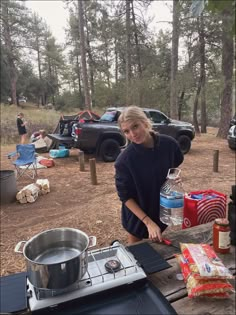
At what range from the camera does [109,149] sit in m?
8.80

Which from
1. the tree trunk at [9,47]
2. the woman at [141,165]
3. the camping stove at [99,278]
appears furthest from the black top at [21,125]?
the tree trunk at [9,47]

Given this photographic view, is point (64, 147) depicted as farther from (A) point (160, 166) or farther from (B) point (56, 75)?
(B) point (56, 75)

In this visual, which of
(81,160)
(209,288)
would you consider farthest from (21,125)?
(209,288)

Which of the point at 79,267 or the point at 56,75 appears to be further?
the point at 56,75

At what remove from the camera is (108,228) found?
415 cm

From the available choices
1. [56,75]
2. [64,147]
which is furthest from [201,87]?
[56,75]

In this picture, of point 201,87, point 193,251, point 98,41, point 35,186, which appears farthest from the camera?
point 98,41

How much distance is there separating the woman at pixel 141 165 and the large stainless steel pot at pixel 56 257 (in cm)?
72

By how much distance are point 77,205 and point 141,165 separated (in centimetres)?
348

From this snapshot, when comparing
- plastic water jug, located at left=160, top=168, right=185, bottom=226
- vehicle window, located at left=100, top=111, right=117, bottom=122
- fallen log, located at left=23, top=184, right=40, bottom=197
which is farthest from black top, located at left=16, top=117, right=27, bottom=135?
plastic water jug, located at left=160, top=168, right=185, bottom=226

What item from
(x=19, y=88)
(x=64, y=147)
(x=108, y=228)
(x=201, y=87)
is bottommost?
(x=108, y=228)

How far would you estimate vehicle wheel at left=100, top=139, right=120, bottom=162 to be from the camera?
28.1 feet

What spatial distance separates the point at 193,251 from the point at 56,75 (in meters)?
46.8

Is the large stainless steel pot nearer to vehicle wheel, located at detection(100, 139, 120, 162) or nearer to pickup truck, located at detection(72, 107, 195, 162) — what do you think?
pickup truck, located at detection(72, 107, 195, 162)
